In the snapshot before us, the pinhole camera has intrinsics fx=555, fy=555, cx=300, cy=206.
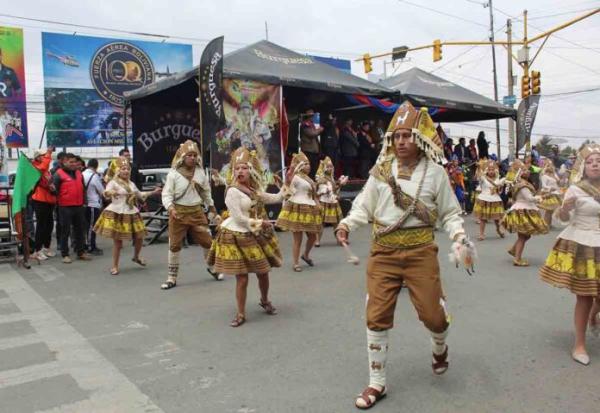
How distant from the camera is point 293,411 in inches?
145

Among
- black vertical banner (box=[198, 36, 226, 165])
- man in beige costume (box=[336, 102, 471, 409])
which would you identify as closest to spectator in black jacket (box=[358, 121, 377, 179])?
black vertical banner (box=[198, 36, 226, 165])

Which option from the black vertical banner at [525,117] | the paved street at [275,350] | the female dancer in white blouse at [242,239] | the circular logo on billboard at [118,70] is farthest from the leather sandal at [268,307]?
the circular logo on billboard at [118,70]

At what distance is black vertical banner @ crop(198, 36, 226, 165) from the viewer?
10.5 metres

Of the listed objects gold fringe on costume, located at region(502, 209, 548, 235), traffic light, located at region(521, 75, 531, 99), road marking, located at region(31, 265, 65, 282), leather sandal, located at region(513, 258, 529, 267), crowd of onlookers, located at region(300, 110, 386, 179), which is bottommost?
road marking, located at region(31, 265, 65, 282)

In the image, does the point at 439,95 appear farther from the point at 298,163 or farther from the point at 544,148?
the point at 544,148

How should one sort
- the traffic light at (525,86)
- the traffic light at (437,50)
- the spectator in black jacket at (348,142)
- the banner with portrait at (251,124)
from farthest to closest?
the traffic light at (525,86)
the traffic light at (437,50)
the spectator in black jacket at (348,142)
the banner with portrait at (251,124)

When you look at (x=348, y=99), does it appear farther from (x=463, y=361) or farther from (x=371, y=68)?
(x=463, y=361)

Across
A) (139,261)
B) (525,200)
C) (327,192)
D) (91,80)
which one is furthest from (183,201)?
(91,80)

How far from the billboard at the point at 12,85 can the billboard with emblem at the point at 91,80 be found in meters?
1.59

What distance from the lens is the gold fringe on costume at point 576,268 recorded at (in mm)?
4438

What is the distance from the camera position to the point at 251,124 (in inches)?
489

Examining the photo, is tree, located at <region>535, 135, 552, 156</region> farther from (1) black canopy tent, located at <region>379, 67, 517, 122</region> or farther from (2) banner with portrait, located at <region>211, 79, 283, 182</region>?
(2) banner with portrait, located at <region>211, 79, 283, 182</region>

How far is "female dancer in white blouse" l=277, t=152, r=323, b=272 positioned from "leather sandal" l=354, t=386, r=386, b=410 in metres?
4.76

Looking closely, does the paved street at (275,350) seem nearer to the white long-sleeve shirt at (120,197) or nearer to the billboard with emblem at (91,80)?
the white long-sleeve shirt at (120,197)
